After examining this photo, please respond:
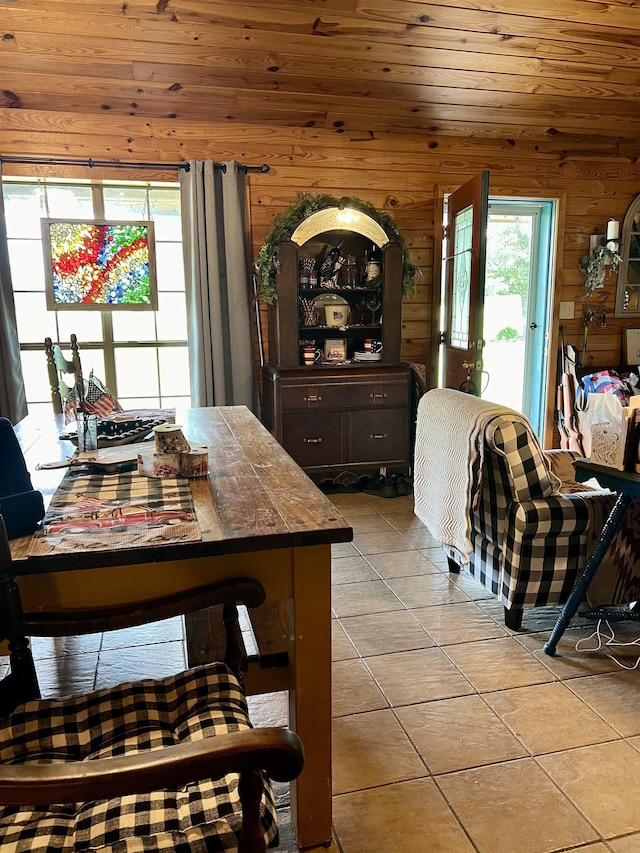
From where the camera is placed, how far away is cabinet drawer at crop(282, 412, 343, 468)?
3891 millimetres

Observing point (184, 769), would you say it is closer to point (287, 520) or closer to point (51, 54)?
point (287, 520)

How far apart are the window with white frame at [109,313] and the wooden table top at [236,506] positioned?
215cm

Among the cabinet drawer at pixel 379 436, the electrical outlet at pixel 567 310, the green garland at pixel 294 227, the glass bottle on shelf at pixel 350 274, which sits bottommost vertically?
the cabinet drawer at pixel 379 436

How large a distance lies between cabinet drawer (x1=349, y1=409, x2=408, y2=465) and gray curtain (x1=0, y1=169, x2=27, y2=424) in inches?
83.7

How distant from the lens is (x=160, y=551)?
1.17 metres

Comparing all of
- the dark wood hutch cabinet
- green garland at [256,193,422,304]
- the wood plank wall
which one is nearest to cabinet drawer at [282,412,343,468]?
the dark wood hutch cabinet

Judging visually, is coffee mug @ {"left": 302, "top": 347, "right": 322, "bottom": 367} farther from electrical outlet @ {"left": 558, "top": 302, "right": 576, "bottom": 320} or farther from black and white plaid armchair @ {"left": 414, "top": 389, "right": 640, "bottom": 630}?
electrical outlet @ {"left": 558, "top": 302, "right": 576, "bottom": 320}

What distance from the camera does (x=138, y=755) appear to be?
0.82 m

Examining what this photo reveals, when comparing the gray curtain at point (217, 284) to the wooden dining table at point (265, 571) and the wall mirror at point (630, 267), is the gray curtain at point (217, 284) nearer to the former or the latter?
the wooden dining table at point (265, 571)

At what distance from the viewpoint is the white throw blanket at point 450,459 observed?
228 cm

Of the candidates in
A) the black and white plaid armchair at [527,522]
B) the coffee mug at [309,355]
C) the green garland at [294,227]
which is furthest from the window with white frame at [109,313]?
the black and white plaid armchair at [527,522]

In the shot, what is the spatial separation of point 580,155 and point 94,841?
16.8ft

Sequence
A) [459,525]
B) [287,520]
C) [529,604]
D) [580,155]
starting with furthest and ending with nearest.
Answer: [580,155] < [459,525] < [529,604] < [287,520]

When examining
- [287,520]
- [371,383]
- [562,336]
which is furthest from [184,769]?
[562,336]
